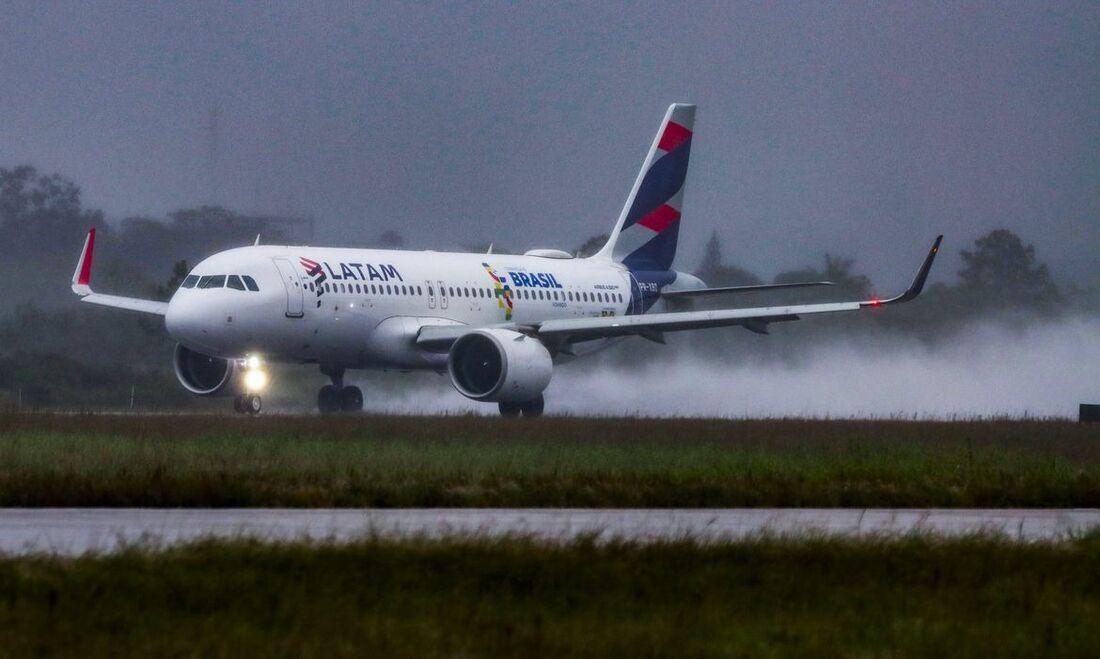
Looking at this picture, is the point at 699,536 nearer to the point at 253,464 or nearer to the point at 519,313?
the point at 253,464

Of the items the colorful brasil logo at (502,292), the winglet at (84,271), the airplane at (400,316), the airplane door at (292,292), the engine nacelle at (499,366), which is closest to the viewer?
the airplane at (400,316)

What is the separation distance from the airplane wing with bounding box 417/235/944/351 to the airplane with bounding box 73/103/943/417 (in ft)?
0.11

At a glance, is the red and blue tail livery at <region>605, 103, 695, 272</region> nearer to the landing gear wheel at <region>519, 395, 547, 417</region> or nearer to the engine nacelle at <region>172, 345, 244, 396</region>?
the landing gear wheel at <region>519, 395, 547, 417</region>

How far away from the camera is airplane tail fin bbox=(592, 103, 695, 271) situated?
5359 cm

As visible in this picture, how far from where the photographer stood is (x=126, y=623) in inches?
422

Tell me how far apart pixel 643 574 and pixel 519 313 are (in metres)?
34.6

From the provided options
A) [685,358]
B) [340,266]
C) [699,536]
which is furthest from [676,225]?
[699,536]

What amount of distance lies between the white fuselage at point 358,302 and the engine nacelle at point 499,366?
63.1 inches

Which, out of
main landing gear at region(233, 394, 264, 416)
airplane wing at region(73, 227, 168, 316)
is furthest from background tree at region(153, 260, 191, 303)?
main landing gear at region(233, 394, 264, 416)

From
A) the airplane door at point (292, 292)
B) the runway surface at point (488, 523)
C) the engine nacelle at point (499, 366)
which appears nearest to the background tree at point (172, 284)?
the airplane door at point (292, 292)

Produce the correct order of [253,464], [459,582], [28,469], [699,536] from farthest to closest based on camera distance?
[253,464], [28,469], [699,536], [459,582]

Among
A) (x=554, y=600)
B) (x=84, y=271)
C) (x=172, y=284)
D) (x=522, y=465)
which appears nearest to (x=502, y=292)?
(x=84, y=271)

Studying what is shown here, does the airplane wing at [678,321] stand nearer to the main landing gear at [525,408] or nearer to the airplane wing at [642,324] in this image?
the airplane wing at [642,324]

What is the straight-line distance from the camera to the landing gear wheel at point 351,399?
150ft
